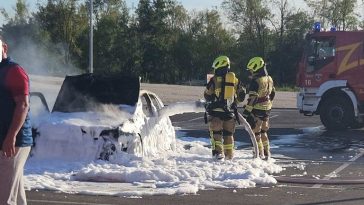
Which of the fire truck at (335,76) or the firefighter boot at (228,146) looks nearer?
the firefighter boot at (228,146)

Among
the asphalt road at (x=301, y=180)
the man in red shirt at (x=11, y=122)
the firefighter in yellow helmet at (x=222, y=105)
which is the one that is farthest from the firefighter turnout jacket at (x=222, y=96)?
the man in red shirt at (x=11, y=122)

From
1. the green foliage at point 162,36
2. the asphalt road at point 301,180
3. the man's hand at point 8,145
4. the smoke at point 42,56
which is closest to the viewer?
the man's hand at point 8,145

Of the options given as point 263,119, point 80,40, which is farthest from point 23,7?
point 263,119

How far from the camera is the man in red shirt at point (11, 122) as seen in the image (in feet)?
18.7

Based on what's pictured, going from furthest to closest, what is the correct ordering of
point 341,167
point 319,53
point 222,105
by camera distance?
1. point 319,53
2. point 341,167
3. point 222,105

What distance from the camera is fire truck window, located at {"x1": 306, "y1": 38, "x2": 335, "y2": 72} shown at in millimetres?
20047

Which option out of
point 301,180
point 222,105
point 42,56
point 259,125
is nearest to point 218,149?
point 222,105

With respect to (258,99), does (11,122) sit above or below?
above

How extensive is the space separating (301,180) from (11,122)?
5.62 meters

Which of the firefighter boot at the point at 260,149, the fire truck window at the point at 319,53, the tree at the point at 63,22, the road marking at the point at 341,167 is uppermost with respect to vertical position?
the tree at the point at 63,22

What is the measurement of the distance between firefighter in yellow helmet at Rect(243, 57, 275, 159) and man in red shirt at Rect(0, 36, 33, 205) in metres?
7.05

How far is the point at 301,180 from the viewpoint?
10320mm

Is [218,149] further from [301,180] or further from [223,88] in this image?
[301,180]

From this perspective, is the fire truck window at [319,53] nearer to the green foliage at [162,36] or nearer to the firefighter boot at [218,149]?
the firefighter boot at [218,149]
